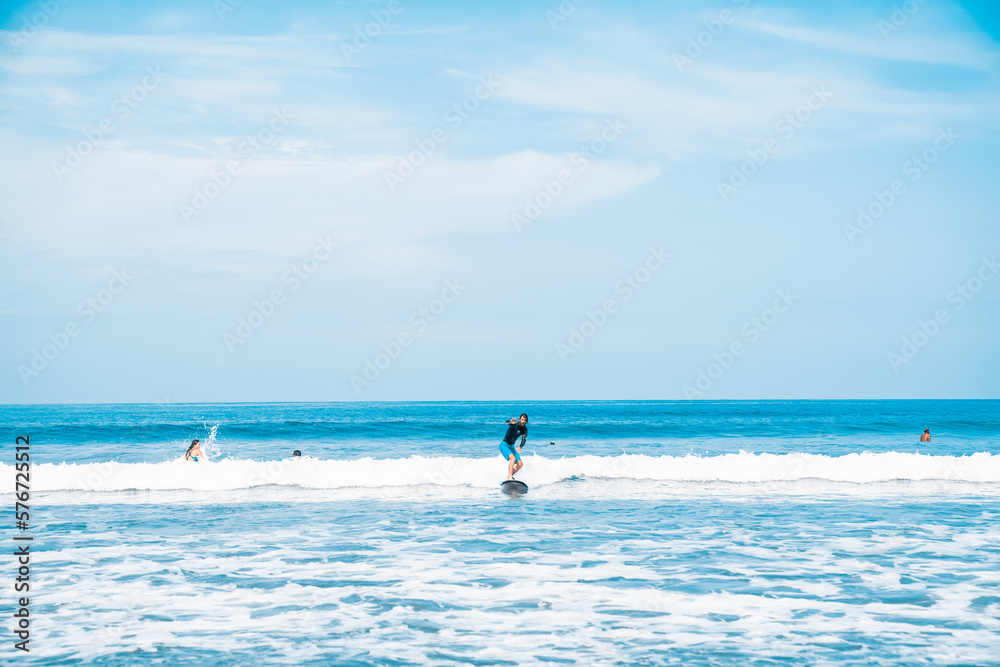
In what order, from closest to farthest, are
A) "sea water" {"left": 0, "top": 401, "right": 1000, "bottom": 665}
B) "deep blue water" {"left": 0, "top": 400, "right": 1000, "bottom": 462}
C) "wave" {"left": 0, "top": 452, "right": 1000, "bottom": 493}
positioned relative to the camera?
1. "sea water" {"left": 0, "top": 401, "right": 1000, "bottom": 665}
2. "wave" {"left": 0, "top": 452, "right": 1000, "bottom": 493}
3. "deep blue water" {"left": 0, "top": 400, "right": 1000, "bottom": 462}

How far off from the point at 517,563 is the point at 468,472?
1218cm

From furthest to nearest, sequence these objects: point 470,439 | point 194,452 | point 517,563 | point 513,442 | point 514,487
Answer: point 470,439 < point 194,452 < point 513,442 < point 514,487 < point 517,563

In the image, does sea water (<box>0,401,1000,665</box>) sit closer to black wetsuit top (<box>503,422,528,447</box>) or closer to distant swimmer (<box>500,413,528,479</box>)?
distant swimmer (<box>500,413,528,479</box>)

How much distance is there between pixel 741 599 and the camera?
9.70m

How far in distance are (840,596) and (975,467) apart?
18.2m

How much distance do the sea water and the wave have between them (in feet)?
0.32

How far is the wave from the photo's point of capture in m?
22.7

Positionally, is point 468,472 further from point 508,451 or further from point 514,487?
point 514,487

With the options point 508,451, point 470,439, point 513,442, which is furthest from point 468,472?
point 470,439

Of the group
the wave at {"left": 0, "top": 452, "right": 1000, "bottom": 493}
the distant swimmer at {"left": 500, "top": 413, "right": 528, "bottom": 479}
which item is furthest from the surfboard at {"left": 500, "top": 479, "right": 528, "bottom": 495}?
the wave at {"left": 0, "top": 452, "right": 1000, "bottom": 493}

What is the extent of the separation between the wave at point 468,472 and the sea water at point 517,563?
0.32 ft

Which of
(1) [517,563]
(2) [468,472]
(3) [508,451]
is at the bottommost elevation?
(1) [517,563]

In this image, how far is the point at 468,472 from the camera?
2395 centimetres

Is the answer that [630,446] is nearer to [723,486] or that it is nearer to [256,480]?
[723,486]
